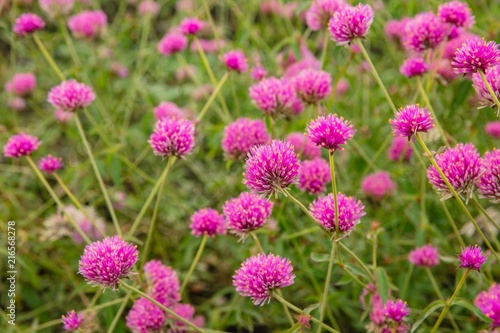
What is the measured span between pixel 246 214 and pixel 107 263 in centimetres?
39

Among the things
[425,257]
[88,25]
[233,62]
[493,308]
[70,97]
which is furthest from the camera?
[88,25]

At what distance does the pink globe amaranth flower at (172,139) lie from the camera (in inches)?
70.8

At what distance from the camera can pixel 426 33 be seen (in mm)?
1896

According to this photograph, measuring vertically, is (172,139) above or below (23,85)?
below

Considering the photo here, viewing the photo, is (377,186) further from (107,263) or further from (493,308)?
(107,263)

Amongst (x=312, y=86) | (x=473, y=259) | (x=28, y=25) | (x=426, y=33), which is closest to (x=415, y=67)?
(x=426, y=33)

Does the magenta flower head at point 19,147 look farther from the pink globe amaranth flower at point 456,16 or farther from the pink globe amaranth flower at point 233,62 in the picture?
the pink globe amaranth flower at point 456,16

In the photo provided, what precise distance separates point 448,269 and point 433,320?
392mm

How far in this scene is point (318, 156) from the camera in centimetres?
209

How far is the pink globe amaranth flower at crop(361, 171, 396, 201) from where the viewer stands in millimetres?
2225

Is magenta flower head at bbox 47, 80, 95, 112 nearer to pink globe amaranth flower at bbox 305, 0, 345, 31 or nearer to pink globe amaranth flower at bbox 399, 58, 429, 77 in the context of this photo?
pink globe amaranth flower at bbox 305, 0, 345, 31

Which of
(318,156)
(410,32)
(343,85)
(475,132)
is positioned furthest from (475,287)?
(343,85)

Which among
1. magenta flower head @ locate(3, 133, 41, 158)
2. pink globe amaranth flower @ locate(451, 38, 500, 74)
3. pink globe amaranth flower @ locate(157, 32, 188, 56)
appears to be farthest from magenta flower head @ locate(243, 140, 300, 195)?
pink globe amaranth flower @ locate(157, 32, 188, 56)

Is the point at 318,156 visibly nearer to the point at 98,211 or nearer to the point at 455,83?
the point at 455,83
